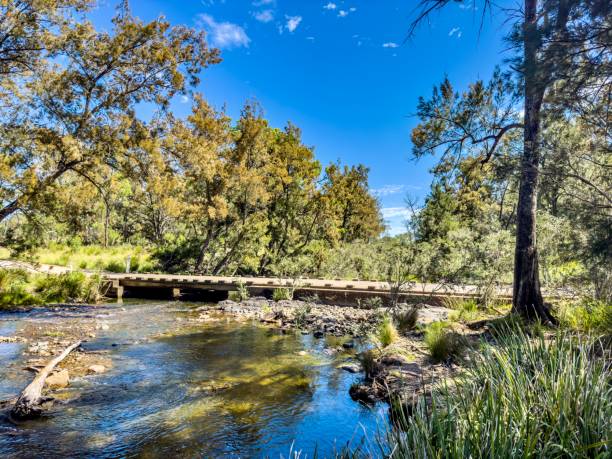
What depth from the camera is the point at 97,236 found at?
102 feet

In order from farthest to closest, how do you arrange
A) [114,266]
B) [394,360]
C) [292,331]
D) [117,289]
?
[114,266], [117,289], [292,331], [394,360]

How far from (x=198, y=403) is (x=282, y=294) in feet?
29.6

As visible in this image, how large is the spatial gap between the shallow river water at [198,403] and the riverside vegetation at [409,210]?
54cm

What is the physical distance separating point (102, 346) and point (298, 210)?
622 inches

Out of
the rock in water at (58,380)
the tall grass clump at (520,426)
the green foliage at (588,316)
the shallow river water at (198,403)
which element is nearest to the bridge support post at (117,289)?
the shallow river water at (198,403)

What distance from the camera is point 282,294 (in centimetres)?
1423

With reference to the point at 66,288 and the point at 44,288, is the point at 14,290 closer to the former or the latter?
the point at 44,288

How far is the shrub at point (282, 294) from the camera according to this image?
45.9 ft

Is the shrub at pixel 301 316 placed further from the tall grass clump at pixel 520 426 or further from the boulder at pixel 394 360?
the tall grass clump at pixel 520 426

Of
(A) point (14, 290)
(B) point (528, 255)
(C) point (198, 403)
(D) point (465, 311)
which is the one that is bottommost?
(C) point (198, 403)

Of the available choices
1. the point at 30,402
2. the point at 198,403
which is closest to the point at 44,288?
the point at 30,402

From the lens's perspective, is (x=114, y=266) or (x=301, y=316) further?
(x=114, y=266)

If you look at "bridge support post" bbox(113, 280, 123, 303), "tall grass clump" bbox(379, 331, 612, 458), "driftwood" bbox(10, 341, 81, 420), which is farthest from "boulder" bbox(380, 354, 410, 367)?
"bridge support post" bbox(113, 280, 123, 303)

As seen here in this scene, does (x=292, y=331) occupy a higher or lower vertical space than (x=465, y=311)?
lower
